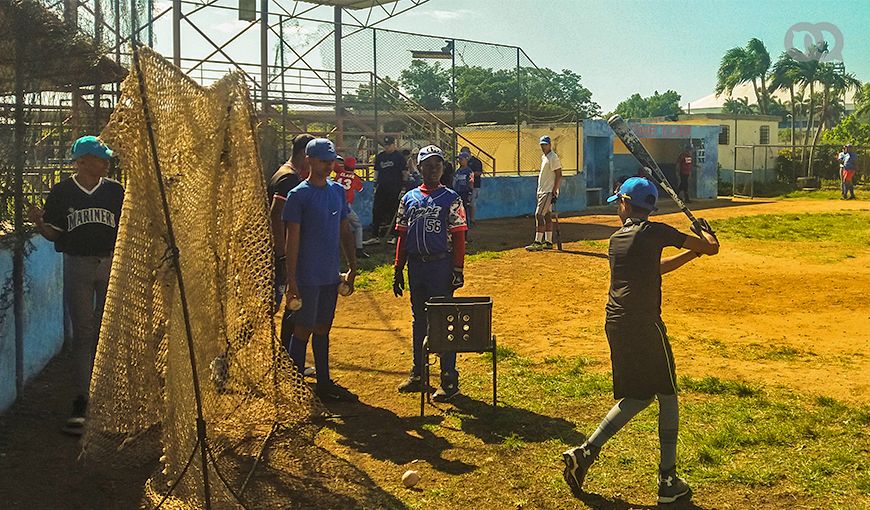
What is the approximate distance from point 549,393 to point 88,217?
3.73m

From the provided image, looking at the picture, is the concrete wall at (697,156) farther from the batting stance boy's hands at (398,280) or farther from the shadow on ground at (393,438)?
the shadow on ground at (393,438)

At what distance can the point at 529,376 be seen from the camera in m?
7.25

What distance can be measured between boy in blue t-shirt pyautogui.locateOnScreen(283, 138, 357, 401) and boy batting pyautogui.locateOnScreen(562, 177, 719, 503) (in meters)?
2.35

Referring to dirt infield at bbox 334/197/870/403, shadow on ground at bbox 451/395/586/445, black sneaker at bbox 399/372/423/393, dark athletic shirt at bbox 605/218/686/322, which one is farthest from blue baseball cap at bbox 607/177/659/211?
dirt infield at bbox 334/197/870/403

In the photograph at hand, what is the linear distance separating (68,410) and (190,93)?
3061mm

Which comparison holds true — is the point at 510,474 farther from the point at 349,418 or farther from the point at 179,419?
the point at 179,419

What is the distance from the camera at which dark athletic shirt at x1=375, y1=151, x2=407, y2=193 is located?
1561cm

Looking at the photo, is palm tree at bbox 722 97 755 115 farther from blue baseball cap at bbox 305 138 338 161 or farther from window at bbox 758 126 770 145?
blue baseball cap at bbox 305 138 338 161

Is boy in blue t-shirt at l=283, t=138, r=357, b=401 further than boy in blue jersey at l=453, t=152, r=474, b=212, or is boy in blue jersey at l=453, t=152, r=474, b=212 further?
boy in blue jersey at l=453, t=152, r=474, b=212

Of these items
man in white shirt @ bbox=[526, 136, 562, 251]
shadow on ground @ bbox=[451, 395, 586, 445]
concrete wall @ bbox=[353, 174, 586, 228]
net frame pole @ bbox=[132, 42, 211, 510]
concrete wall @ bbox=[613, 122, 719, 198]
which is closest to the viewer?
net frame pole @ bbox=[132, 42, 211, 510]

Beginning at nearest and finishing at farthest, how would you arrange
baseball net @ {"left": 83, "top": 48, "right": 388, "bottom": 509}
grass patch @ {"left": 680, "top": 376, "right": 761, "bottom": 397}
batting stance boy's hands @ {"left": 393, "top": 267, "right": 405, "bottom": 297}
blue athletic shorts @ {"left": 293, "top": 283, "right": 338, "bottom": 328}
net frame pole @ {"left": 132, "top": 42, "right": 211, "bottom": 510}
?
net frame pole @ {"left": 132, "top": 42, "right": 211, "bottom": 510} → baseball net @ {"left": 83, "top": 48, "right": 388, "bottom": 509} → blue athletic shorts @ {"left": 293, "top": 283, "right": 338, "bottom": 328} → grass patch @ {"left": 680, "top": 376, "right": 761, "bottom": 397} → batting stance boy's hands @ {"left": 393, "top": 267, "right": 405, "bottom": 297}

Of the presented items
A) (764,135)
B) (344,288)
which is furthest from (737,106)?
(344,288)

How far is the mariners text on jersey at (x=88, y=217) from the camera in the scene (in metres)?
5.82

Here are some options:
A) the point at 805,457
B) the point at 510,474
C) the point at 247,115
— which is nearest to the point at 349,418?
the point at 510,474
